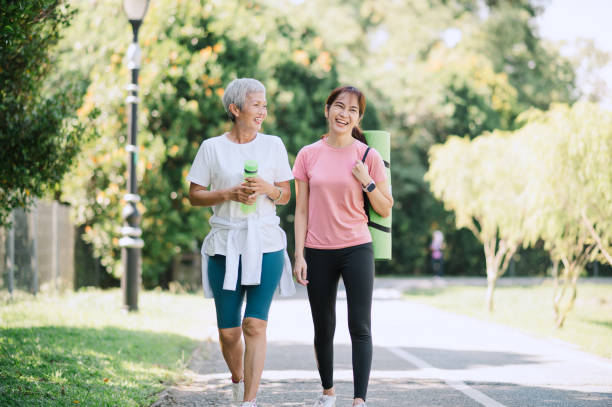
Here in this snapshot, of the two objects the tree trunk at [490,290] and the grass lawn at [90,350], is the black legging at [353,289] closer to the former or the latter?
the grass lawn at [90,350]

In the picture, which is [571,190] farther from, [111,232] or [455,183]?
[111,232]

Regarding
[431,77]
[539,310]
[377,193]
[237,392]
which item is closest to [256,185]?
[377,193]

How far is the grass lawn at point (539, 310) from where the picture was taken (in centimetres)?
1103

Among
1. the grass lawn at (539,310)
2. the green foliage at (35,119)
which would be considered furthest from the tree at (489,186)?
the green foliage at (35,119)

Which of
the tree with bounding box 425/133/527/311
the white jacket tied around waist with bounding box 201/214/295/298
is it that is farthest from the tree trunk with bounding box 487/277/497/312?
the white jacket tied around waist with bounding box 201/214/295/298

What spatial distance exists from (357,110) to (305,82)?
20110 mm

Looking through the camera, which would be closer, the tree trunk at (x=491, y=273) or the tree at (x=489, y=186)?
the tree at (x=489, y=186)

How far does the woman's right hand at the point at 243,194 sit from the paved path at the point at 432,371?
72.5 inches

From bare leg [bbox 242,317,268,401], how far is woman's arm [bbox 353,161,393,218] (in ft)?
3.58

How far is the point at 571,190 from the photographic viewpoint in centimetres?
1127

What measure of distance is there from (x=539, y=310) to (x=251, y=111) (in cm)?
1256

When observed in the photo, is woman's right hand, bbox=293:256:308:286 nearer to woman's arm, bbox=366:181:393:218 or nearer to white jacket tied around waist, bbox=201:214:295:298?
white jacket tied around waist, bbox=201:214:295:298

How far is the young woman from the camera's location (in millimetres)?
5215

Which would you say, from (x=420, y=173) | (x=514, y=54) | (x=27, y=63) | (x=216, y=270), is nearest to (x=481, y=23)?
(x=514, y=54)
